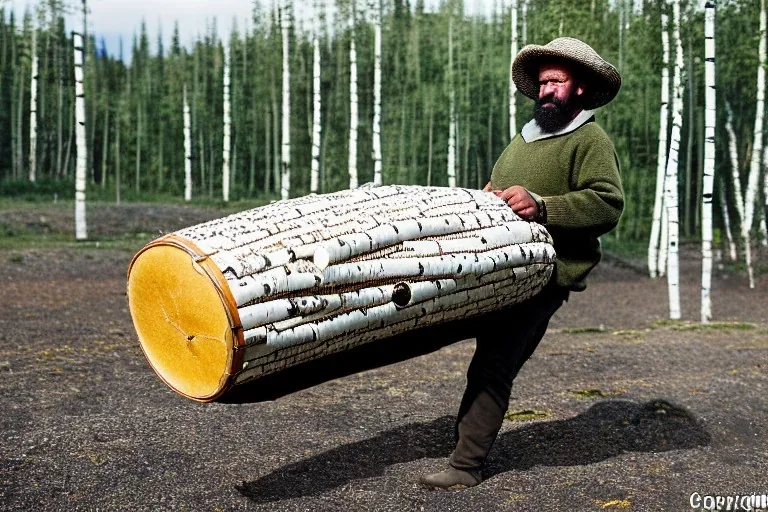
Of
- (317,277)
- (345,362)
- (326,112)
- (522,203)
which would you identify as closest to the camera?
(317,277)

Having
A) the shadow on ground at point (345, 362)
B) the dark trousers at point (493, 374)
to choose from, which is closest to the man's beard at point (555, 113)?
the dark trousers at point (493, 374)

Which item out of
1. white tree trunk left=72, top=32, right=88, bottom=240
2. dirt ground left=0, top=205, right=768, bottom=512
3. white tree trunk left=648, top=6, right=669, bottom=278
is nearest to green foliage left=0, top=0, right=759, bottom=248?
white tree trunk left=648, top=6, right=669, bottom=278

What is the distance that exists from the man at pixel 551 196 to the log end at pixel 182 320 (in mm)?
1346

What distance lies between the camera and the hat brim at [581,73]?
3924 mm

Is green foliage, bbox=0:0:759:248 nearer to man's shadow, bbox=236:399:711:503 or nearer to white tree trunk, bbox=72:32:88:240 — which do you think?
white tree trunk, bbox=72:32:88:240

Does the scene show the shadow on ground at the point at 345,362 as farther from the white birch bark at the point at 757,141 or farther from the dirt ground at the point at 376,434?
the white birch bark at the point at 757,141

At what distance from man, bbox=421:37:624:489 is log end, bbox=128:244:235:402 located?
135 centimetres

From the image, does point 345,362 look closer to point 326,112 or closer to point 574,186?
point 574,186

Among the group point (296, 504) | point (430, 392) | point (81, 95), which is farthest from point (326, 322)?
point (81, 95)

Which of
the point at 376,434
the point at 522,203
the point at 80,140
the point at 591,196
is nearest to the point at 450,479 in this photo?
the point at 376,434

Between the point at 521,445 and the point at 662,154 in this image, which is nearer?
the point at 521,445

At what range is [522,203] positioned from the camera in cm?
379

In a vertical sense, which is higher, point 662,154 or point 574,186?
point 662,154

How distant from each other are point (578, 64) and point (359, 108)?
1779 inches
